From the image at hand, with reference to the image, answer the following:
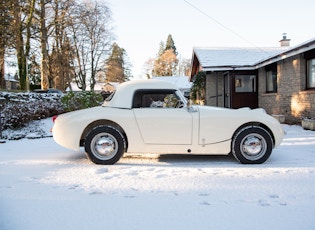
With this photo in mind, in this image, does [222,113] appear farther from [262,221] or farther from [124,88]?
[262,221]

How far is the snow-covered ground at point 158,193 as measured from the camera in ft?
7.82

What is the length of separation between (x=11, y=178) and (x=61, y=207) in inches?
56.4

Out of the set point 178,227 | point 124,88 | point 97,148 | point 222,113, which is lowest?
point 178,227

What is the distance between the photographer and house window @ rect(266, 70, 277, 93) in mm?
13027

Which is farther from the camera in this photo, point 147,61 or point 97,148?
point 147,61

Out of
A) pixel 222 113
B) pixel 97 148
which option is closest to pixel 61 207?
pixel 97 148

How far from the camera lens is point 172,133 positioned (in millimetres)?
4355

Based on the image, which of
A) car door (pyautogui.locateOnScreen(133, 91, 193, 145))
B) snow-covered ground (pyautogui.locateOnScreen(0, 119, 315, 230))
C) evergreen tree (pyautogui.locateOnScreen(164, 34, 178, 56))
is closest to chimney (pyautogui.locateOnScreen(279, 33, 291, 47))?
snow-covered ground (pyautogui.locateOnScreen(0, 119, 315, 230))

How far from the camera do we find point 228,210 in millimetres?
2592

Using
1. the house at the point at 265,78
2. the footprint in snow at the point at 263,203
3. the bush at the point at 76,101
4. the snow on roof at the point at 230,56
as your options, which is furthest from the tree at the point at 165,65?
the footprint in snow at the point at 263,203

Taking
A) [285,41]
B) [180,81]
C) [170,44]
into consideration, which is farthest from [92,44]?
[170,44]

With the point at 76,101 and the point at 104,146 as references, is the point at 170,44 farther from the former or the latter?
the point at 104,146

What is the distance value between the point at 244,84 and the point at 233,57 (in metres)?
1.85

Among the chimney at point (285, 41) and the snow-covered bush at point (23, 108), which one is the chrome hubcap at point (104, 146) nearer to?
the snow-covered bush at point (23, 108)
